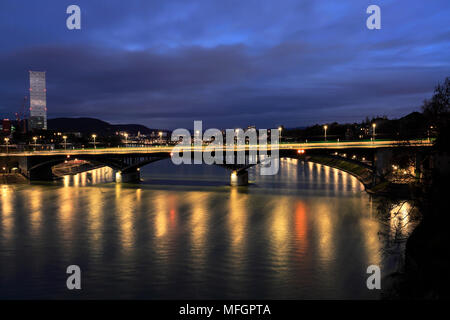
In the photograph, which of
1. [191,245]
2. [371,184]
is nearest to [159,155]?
[371,184]

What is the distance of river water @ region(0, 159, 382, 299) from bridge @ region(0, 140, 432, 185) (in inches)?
242

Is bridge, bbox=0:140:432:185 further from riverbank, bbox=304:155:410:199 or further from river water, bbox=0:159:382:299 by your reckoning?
river water, bbox=0:159:382:299

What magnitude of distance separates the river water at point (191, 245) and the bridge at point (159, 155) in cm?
615

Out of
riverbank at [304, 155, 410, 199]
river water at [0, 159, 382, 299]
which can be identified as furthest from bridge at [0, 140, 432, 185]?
river water at [0, 159, 382, 299]

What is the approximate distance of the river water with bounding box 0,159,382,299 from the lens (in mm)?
15688

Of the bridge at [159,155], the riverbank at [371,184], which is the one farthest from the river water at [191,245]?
the bridge at [159,155]

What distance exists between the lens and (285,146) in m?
49.1

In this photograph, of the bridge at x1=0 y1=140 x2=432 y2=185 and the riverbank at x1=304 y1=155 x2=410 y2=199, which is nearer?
the riverbank at x1=304 y1=155 x2=410 y2=199

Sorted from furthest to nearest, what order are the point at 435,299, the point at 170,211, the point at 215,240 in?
1. the point at 170,211
2. the point at 215,240
3. the point at 435,299

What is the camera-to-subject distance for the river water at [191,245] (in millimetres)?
15688
